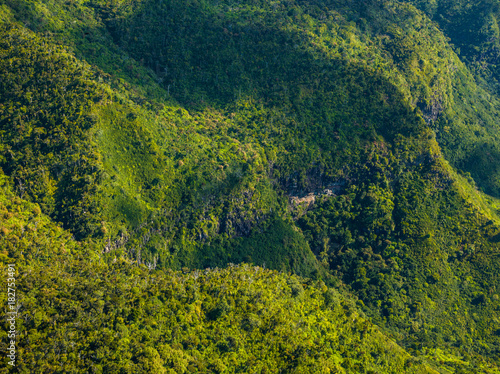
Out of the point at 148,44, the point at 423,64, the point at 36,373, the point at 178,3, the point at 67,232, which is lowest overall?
the point at 67,232

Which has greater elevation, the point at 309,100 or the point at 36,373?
the point at 309,100

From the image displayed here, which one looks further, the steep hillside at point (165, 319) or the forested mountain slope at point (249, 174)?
the forested mountain slope at point (249, 174)

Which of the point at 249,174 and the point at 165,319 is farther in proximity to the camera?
the point at 249,174

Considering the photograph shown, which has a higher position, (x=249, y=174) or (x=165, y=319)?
(x=249, y=174)

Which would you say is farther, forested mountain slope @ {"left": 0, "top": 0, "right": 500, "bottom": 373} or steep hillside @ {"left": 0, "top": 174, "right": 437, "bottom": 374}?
forested mountain slope @ {"left": 0, "top": 0, "right": 500, "bottom": 373}

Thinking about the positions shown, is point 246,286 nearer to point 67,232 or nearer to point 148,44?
point 67,232

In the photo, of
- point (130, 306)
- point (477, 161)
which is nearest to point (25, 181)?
point (130, 306)

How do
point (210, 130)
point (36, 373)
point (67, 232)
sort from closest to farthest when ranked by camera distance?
point (36, 373) < point (67, 232) < point (210, 130)

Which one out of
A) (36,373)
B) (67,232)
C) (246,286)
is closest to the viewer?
(36,373)
